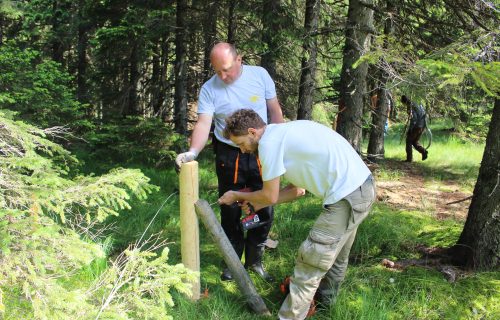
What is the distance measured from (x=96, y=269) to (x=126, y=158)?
165 inches

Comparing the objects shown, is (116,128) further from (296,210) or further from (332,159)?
(332,159)

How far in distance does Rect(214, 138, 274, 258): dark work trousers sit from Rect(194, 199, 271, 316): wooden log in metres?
0.50

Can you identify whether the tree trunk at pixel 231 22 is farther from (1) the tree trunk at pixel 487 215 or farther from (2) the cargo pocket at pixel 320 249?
(2) the cargo pocket at pixel 320 249

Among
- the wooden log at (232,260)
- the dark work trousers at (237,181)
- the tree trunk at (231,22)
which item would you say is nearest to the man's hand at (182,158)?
the wooden log at (232,260)

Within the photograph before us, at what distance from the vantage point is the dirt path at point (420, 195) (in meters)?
6.05

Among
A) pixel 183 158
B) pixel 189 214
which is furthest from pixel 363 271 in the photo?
pixel 183 158

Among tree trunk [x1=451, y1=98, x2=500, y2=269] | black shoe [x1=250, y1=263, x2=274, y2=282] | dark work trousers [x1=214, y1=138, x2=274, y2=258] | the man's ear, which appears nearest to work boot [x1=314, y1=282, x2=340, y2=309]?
black shoe [x1=250, y1=263, x2=274, y2=282]

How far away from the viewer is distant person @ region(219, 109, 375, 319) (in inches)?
110

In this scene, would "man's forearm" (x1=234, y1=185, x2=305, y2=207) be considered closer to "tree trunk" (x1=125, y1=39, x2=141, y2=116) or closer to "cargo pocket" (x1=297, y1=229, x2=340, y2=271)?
"cargo pocket" (x1=297, y1=229, x2=340, y2=271)

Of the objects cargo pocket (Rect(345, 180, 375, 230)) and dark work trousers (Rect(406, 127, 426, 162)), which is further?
dark work trousers (Rect(406, 127, 426, 162))

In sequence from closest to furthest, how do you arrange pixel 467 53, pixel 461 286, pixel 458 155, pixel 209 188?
1. pixel 467 53
2. pixel 461 286
3. pixel 209 188
4. pixel 458 155

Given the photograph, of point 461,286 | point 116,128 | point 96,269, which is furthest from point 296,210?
point 116,128

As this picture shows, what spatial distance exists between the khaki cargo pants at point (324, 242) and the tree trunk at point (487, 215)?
140 centimetres

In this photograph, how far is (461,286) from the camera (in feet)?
11.4
